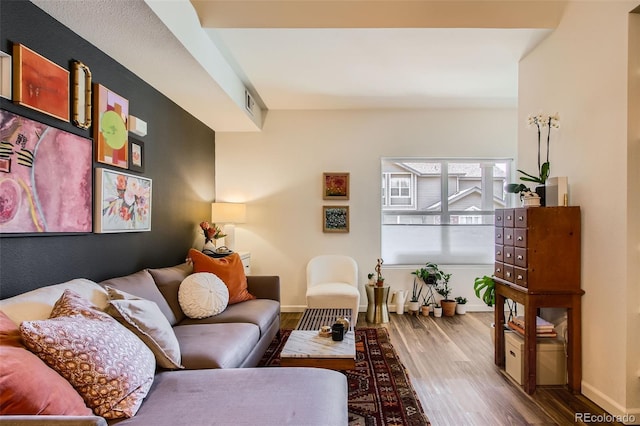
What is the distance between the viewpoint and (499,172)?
190 inches

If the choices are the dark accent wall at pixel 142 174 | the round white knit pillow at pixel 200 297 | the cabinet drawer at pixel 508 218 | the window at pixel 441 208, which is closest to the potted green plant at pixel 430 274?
the window at pixel 441 208

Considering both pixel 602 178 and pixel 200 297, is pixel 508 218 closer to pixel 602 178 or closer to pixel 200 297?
pixel 602 178

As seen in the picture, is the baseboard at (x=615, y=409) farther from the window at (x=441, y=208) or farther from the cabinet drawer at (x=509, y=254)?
the window at (x=441, y=208)

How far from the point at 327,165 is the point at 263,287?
79.5 inches

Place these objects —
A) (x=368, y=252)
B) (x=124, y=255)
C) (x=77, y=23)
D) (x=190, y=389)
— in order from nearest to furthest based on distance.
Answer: (x=190, y=389) → (x=77, y=23) → (x=124, y=255) → (x=368, y=252)

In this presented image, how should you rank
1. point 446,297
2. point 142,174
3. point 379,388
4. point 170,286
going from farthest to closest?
point 446,297 < point 142,174 < point 170,286 < point 379,388

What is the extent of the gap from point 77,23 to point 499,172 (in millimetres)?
4887

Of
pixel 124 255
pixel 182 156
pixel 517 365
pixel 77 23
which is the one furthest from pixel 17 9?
pixel 517 365

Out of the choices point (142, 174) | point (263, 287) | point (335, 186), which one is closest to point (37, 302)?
point (142, 174)

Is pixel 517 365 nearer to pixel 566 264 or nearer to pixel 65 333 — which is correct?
pixel 566 264

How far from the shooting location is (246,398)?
4.90 ft

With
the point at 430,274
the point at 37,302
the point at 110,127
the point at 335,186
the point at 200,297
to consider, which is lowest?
the point at 430,274

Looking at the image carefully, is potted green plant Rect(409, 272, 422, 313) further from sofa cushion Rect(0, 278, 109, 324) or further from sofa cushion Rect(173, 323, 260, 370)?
sofa cushion Rect(0, 278, 109, 324)

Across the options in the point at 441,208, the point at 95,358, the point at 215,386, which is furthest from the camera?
the point at 441,208
